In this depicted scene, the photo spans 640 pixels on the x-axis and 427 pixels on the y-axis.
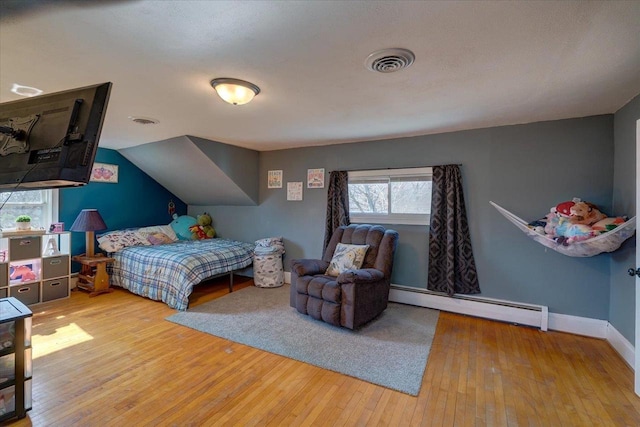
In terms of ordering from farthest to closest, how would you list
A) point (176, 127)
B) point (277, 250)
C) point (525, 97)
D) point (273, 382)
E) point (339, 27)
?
point (277, 250), point (176, 127), point (525, 97), point (273, 382), point (339, 27)

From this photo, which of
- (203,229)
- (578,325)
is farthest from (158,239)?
(578,325)

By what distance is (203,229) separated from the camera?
5355 millimetres

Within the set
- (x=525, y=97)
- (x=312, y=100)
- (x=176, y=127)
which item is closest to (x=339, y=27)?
(x=312, y=100)

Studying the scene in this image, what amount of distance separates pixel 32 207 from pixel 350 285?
4.36 meters

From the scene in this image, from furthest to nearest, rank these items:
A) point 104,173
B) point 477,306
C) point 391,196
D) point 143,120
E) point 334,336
→ point 104,173, point 391,196, point 477,306, point 143,120, point 334,336

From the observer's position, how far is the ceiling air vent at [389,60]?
65.8 inches

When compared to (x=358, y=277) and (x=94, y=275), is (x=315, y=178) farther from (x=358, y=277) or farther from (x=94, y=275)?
(x=94, y=275)

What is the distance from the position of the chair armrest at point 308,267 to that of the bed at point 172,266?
123 centimetres

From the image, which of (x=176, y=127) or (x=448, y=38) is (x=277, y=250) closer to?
(x=176, y=127)

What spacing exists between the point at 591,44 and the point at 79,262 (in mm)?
5784

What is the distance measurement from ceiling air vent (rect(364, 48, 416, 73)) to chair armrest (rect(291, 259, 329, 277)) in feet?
7.00

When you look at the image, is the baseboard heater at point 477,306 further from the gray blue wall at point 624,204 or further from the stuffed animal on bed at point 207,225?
the stuffed animal on bed at point 207,225

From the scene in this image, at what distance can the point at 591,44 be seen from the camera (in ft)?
5.17

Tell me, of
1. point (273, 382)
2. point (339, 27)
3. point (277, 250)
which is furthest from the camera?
point (277, 250)
